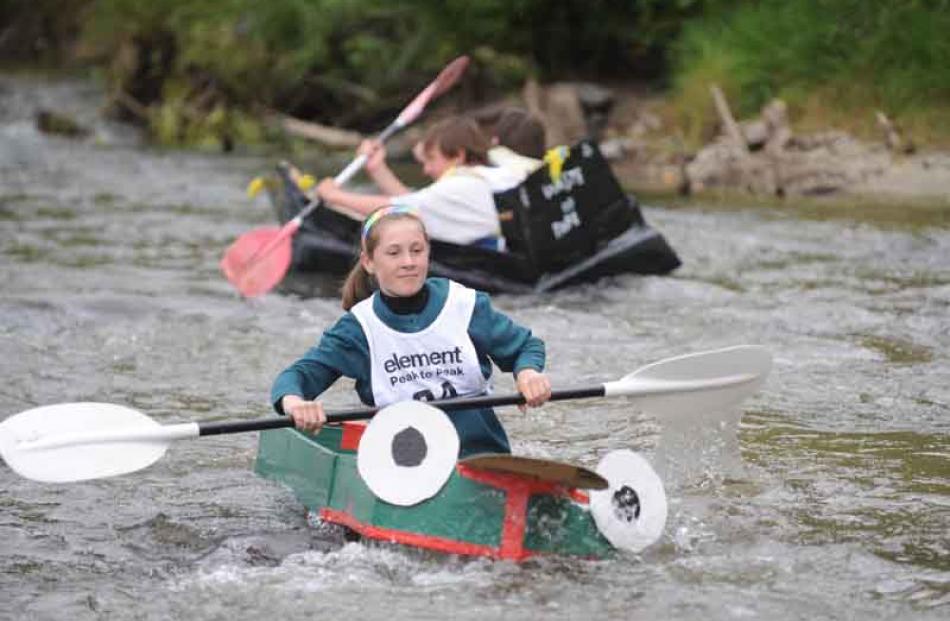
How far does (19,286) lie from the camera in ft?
28.5

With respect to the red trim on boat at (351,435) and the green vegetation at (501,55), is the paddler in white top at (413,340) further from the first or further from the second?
the green vegetation at (501,55)

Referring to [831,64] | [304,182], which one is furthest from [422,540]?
[831,64]

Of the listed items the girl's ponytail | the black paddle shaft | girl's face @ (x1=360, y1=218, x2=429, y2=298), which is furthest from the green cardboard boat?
the girl's ponytail

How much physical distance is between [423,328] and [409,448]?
0.47 m

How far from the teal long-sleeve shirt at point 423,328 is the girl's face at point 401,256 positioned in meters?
0.07

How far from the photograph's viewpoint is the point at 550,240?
805 cm

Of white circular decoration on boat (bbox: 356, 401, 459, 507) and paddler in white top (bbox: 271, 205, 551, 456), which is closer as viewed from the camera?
white circular decoration on boat (bbox: 356, 401, 459, 507)

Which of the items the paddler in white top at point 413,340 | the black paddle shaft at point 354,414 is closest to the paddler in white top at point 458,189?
the paddler in white top at point 413,340

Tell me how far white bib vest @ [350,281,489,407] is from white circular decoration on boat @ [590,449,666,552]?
576 millimetres

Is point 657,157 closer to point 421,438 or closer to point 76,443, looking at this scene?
point 76,443

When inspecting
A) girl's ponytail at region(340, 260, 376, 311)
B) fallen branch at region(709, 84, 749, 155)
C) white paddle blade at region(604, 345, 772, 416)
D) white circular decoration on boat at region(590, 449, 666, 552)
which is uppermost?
fallen branch at region(709, 84, 749, 155)

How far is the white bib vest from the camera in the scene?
4230mm

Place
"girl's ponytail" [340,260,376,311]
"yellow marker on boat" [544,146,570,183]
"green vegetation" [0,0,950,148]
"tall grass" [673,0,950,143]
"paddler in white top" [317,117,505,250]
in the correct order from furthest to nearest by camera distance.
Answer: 1. "green vegetation" [0,0,950,148]
2. "tall grass" [673,0,950,143]
3. "yellow marker on boat" [544,146,570,183]
4. "paddler in white top" [317,117,505,250]
5. "girl's ponytail" [340,260,376,311]

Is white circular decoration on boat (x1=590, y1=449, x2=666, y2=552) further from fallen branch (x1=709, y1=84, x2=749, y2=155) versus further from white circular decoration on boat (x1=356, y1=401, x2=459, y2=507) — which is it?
fallen branch (x1=709, y1=84, x2=749, y2=155)
